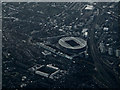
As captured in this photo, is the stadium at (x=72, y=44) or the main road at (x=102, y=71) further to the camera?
the stadium at (x=72, y=44)

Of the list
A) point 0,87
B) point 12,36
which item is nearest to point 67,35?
point 12,36

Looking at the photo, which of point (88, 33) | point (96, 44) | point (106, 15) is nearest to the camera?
point (96, 44)

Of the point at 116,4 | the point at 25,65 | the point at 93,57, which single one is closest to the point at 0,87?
the point at 25,65

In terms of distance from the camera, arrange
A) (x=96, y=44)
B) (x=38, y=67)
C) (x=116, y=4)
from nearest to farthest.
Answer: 1. (x=38, y=67)
2. (x=96, y=44)
3. (x=116, y=4)

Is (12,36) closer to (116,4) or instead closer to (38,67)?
(38,67)

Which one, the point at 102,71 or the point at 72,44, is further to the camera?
the point at 72,44

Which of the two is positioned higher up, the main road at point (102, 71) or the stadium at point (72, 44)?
the stadium at point (72, 44)

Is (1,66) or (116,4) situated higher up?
(116,4)

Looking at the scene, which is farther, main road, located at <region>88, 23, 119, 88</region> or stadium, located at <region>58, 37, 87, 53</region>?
stadium, located at <region>58, 37, 87, 53</region>

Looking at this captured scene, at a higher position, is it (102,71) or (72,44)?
(72,44)

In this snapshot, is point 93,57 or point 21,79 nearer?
point 21,79

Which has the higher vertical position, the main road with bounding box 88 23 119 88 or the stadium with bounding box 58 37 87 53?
the stadium with bounding box 58 37 87 53
